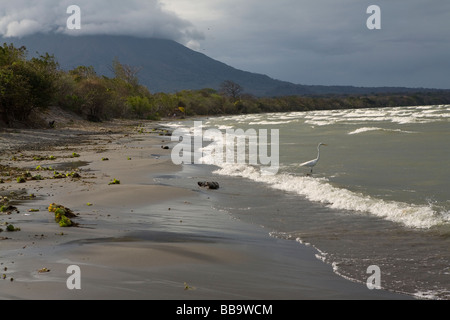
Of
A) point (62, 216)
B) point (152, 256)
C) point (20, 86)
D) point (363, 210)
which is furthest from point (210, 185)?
point (20, 86)

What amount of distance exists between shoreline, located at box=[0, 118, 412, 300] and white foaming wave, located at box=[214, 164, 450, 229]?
2804 millimetres

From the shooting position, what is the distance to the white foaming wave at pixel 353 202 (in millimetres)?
9031

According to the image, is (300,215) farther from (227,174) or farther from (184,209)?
(227,174)

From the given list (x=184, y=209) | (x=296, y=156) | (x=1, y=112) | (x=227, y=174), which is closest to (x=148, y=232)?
(x=184, y=209)

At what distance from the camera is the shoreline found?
5.16 meters

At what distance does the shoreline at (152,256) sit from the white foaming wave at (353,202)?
2804 mm

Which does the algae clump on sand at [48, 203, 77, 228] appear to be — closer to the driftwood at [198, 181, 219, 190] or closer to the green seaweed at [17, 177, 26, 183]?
the green seaweed at [17, 177, 26, 183]

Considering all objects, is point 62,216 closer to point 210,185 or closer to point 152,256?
point 152,256

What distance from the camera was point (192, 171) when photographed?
17625 mm

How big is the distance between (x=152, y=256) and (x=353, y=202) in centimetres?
599

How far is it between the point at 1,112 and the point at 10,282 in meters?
32.4

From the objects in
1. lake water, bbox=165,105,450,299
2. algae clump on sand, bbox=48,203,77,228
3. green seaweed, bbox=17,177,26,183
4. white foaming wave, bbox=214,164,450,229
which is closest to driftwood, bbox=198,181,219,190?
lake water, bbox=165,105,450,299

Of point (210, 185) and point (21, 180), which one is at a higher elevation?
point (21, 180)

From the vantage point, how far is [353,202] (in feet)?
35.2
